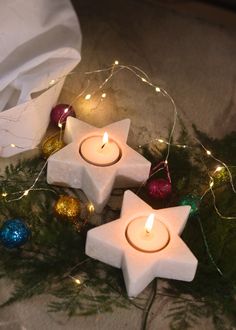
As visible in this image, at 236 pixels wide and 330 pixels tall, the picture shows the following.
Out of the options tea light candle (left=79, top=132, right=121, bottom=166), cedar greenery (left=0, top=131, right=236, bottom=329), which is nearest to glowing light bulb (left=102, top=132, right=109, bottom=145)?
tea light candle (left=79, top=132, right=121, bottom=166)

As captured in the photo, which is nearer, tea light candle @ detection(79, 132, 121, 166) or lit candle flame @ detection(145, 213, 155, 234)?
lit candle flame @ detection(145, 213, 155, 234)

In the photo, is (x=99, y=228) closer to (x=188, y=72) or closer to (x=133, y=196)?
(x=133, y=196)

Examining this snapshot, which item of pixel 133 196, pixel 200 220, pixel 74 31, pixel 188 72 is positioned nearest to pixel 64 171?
pixel 133 196

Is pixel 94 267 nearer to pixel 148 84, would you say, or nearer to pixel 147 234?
pixel 147 234

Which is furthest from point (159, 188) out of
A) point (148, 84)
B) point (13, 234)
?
point (148, 84)

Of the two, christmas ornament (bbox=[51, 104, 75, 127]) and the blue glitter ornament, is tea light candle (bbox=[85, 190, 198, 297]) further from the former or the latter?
christmas ornament (bbox=[51, 104, 75, 127])

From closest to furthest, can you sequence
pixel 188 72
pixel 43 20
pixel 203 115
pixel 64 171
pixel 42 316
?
Answer: pixel 42 316, pixel 64 171, pixel 43 20, pixel 203 115, pixel 188 72

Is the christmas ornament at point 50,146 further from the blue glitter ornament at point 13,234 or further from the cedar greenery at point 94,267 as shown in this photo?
the blue glitter ornament at point 13,234
